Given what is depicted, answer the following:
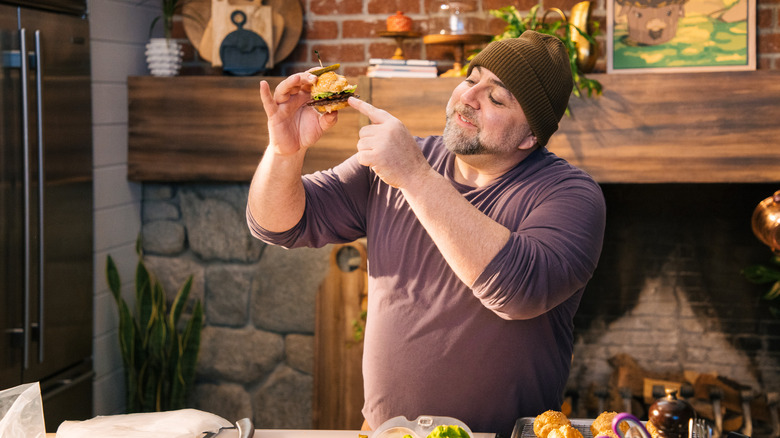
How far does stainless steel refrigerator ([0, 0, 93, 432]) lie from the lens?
94.0 inches

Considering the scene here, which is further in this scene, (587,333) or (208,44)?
(587,333)

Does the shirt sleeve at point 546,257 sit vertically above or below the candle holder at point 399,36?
below

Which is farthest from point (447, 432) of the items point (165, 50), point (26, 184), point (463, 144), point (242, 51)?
point (165, 50)

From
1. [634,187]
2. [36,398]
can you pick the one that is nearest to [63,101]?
[36,398]

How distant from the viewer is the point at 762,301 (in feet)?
10.5

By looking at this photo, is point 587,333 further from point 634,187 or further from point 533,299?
point 533,299

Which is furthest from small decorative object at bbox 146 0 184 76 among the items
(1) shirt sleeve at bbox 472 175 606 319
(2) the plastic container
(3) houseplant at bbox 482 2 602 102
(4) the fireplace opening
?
(2) the plastic container

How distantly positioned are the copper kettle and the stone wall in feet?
5.68

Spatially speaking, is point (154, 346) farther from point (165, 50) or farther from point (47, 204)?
point (165, 50)

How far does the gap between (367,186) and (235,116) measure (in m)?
1.34

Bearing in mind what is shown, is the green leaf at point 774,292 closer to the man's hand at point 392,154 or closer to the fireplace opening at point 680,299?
the fireplace opening at point 680,299

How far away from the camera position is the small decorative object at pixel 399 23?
3027 mm

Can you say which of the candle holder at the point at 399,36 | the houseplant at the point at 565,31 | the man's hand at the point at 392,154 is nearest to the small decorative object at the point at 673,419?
the man's hand at the point at 392,154

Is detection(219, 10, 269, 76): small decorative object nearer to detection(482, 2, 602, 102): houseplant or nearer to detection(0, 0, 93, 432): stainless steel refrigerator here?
detection(0, 0, 93, 432): stainless steel refrigerator
